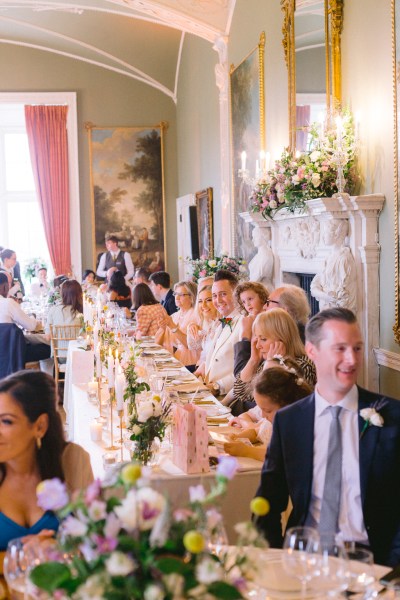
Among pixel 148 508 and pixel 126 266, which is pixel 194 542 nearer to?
pixel 148 508

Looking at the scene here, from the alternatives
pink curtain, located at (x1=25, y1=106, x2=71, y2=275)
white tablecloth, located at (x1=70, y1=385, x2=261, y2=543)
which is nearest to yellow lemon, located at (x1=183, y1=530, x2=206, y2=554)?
white tablecloth, located at (x1=70, y1=385, x2=261, y2=543)

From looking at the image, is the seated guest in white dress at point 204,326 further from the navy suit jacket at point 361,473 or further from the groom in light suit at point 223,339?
the navy suit jacket at point 361,473

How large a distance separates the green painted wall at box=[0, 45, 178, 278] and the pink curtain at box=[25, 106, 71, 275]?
32cm

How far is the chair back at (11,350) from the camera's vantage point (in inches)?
316

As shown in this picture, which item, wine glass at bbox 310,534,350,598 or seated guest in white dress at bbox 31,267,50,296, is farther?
seated guest in white dress at bbox 31,267,50,296

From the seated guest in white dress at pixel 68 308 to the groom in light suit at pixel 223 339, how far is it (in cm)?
318

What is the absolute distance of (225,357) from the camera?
19.8 ft

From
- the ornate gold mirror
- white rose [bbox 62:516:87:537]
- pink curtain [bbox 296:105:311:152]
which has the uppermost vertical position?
the ornate gold mirror

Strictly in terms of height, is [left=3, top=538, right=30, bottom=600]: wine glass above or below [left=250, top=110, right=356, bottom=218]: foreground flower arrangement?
below

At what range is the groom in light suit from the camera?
5.97 metres

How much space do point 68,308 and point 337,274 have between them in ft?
13.5

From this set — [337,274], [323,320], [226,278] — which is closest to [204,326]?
[226,278]

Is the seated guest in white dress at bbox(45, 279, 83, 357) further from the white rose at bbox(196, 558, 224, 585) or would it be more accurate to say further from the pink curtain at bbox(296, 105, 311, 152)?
the white rose at bbox(196, 558, 224, 585)

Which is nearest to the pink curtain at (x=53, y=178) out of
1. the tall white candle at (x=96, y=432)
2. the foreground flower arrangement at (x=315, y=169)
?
the foreground flower arrangement at (x=315, y=169)
